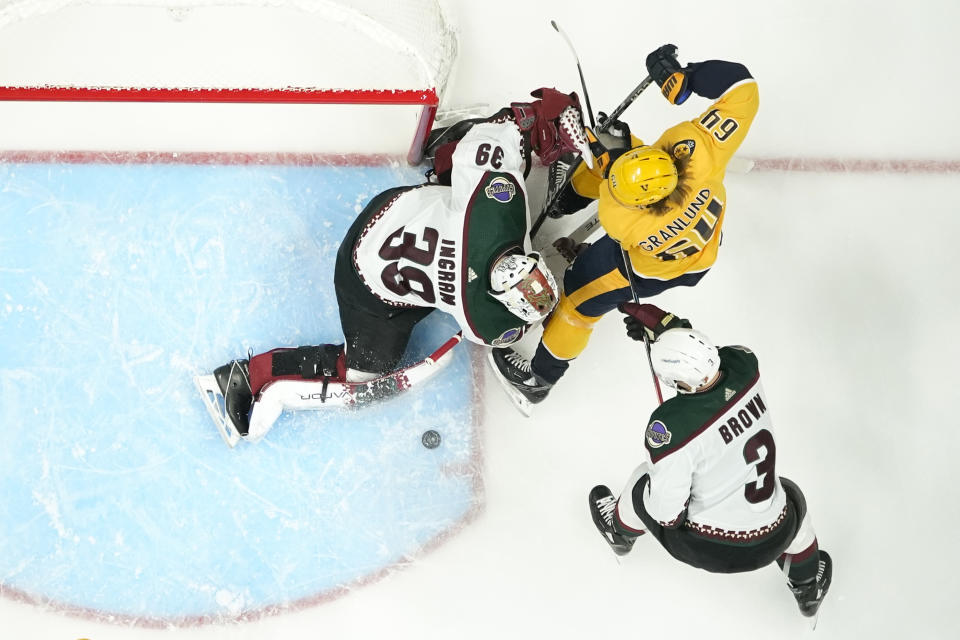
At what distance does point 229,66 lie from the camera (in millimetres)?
2762

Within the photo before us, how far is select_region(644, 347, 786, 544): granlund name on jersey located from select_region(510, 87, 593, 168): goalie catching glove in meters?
0.80

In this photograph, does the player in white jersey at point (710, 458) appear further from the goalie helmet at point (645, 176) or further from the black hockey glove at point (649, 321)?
the goalie helmet at point (645, 176)

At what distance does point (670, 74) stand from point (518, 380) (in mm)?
1187

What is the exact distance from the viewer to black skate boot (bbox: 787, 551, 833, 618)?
2697mm

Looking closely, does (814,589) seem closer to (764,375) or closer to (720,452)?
(764,375)

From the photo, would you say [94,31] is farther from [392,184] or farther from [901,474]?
[901,474]

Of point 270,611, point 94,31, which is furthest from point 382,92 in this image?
point 270,611

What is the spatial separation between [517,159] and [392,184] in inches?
31.2

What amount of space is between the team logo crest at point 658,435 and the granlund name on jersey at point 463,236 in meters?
0.51

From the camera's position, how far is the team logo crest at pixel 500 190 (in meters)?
2.19

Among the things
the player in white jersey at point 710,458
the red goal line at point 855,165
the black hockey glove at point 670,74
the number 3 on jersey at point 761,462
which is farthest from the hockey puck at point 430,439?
the red goal line at point 855,165

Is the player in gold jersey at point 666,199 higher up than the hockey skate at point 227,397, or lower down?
higher up

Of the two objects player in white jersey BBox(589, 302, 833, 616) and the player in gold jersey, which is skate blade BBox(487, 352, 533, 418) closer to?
the player in gold jersey

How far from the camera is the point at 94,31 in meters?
2.66
